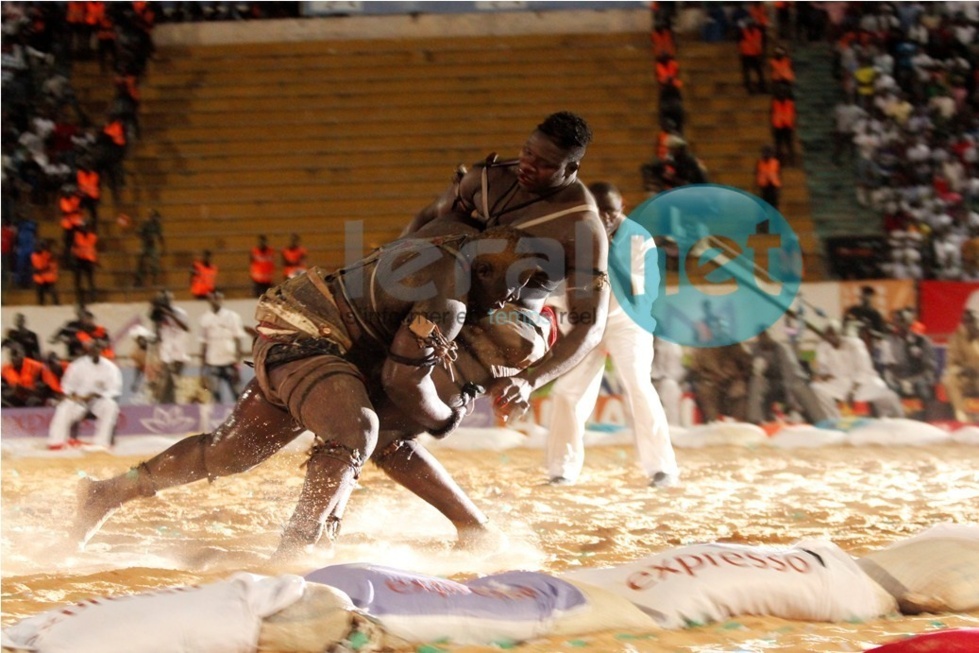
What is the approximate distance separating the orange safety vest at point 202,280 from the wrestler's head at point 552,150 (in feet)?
30.3

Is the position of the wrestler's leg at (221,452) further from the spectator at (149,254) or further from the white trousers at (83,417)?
the spectator at (149,254)

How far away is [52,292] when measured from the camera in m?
13.8

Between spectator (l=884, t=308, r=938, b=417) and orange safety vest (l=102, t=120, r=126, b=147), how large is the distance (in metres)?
9.94

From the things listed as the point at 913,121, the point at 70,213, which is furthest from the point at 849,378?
the point at 70,213

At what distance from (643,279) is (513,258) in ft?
10.8

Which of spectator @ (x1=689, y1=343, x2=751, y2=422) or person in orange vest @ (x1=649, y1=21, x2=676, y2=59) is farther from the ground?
person in orange vest @ (x1=649, y1=21, x2=676, y2=59)

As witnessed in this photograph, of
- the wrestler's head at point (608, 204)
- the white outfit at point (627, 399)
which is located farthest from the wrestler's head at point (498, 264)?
the white outfit at point (627, 399)

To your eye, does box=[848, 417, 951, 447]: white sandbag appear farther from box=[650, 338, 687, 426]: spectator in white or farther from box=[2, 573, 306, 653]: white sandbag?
box=[2, 573, 306, 653]: white sandbag

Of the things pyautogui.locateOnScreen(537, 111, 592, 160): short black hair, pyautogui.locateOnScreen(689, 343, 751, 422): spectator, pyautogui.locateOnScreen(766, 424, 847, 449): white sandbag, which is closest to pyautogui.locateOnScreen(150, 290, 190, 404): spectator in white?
pyautogui.locateOnScreen(689, 343, 751, 422): spectator

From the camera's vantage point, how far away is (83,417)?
1028 cm

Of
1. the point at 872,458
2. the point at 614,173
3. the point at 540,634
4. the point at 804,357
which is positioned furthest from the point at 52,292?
the point at 540,634

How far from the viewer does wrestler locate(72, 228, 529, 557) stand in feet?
14.2

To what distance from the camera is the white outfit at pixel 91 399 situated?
10.2m

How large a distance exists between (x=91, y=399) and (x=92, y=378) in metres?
0.23
